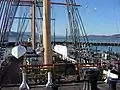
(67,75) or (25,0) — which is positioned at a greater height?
(25,0)

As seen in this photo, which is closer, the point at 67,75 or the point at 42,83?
the point at 42,83

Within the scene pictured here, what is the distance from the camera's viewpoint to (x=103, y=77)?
49.9 ft

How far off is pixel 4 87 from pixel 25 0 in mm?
31763

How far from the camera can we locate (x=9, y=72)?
21.0m

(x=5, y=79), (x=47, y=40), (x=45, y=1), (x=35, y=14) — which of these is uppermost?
(x=35, y=14)

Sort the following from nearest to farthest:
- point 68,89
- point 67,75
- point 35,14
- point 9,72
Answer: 1. point 68,89
2. point 67,75
3. point 9,72
4. point 35,14

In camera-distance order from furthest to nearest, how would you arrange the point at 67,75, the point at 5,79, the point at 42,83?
→ 1. the point at 5,79
2. the point at 67,75
3. the point at 42,83

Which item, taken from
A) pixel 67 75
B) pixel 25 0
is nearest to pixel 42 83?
pixel 67 75

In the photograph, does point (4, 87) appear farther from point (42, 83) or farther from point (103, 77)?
point (103, 77)

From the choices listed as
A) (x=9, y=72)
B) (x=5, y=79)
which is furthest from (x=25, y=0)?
(x=5, y=79)

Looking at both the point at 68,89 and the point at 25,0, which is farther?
the point at 25,0

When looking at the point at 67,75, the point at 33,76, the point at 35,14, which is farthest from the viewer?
the point at 35,14

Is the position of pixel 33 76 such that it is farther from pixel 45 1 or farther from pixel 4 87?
pixel 45 1

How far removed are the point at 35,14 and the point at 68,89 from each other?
98.0ft
